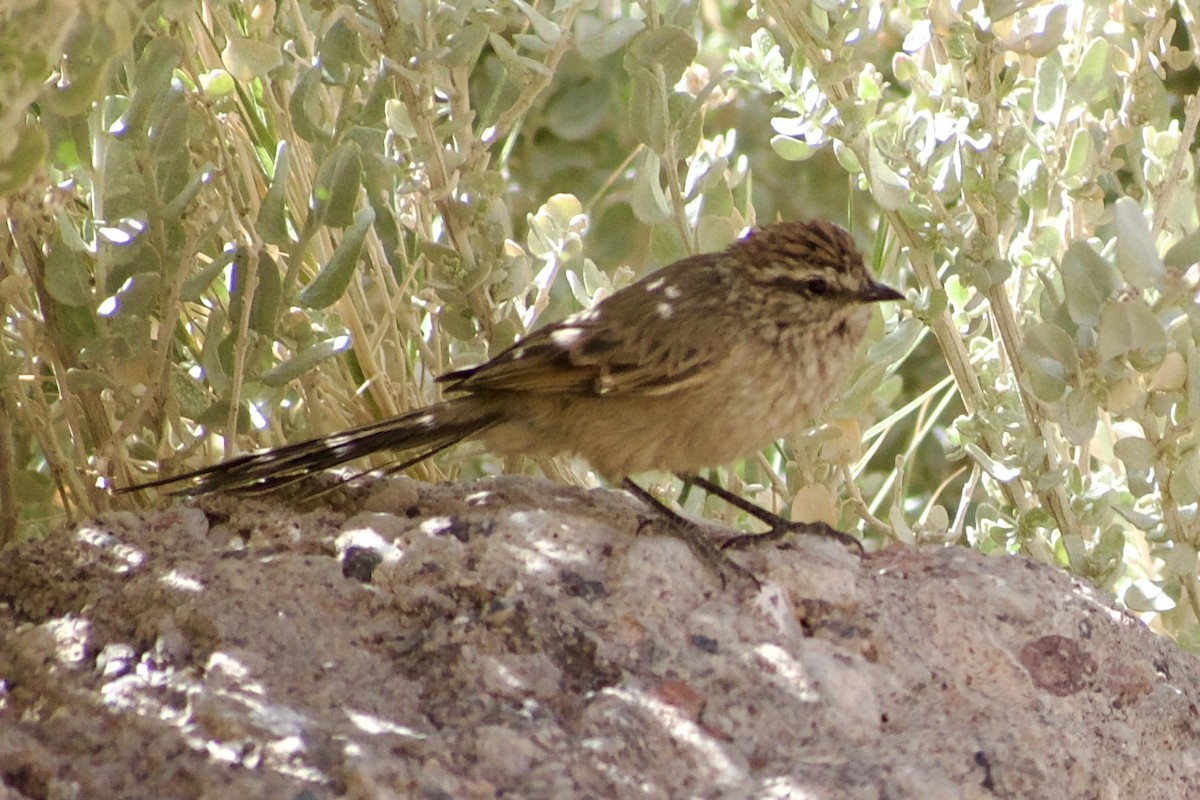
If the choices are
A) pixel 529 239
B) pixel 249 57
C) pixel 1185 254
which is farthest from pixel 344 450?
pixel 1185 254

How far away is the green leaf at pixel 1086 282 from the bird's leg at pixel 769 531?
2.48 feet

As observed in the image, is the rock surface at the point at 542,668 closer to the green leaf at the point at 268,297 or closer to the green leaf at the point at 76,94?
the green leaf at the point at 268,297

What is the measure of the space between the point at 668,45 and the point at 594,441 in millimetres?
1067

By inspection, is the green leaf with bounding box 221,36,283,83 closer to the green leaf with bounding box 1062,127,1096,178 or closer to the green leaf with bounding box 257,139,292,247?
the green leaf with bounding box 257,139,292,247

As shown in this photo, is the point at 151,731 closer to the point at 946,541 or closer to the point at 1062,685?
the point at 1062,685

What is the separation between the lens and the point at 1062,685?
2.98m

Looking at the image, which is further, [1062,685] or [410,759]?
[1062,685]

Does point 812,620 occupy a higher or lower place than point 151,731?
lower

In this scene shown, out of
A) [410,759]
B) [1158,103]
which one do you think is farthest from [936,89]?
[410,759]

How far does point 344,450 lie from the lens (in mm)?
3648

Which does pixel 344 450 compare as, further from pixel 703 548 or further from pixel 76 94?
pixel 76 94

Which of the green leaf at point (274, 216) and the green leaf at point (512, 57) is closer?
the green leaf at point (274, 216)

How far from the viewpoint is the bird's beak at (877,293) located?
402 centimetres

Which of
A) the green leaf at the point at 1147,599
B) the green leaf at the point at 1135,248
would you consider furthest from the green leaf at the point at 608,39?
the green leaf at the point at 1147,599
